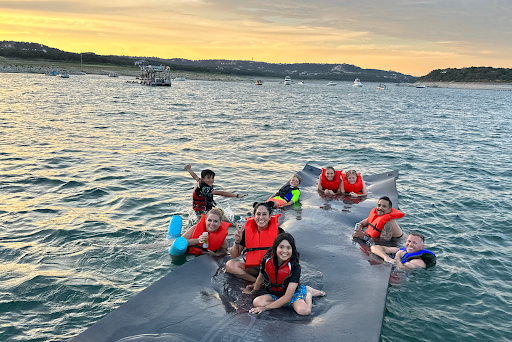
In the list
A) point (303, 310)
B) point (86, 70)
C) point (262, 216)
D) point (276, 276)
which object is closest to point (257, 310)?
point (276, 276)

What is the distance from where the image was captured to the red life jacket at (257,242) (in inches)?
262

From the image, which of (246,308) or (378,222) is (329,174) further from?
(246,308)

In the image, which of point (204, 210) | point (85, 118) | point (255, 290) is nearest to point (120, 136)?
point (85, 118)

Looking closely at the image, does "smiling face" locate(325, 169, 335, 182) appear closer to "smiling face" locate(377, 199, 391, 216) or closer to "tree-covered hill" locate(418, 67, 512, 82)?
"smiling face" locate(377, 199, 391, 216)

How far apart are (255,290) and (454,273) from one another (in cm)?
474

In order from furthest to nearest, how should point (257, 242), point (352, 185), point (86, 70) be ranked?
point (86, 70)
point (352, 185)
point (257, 242)

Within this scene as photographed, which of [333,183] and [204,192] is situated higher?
[204,192]

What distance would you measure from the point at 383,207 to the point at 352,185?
3.45m

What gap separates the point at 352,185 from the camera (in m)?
12.2

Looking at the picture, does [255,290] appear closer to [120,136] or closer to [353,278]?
[353,278]

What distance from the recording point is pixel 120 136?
22.1 metres

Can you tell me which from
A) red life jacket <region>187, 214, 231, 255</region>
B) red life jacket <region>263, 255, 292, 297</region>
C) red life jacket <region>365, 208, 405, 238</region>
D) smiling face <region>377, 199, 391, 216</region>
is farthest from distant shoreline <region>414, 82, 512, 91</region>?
red life jacket <region>263, 255, 292, 297</region>

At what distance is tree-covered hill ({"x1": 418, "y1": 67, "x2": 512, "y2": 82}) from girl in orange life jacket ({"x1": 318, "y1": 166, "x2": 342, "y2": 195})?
6501 inches

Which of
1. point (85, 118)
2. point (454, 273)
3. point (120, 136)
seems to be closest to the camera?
point (454, 273)
